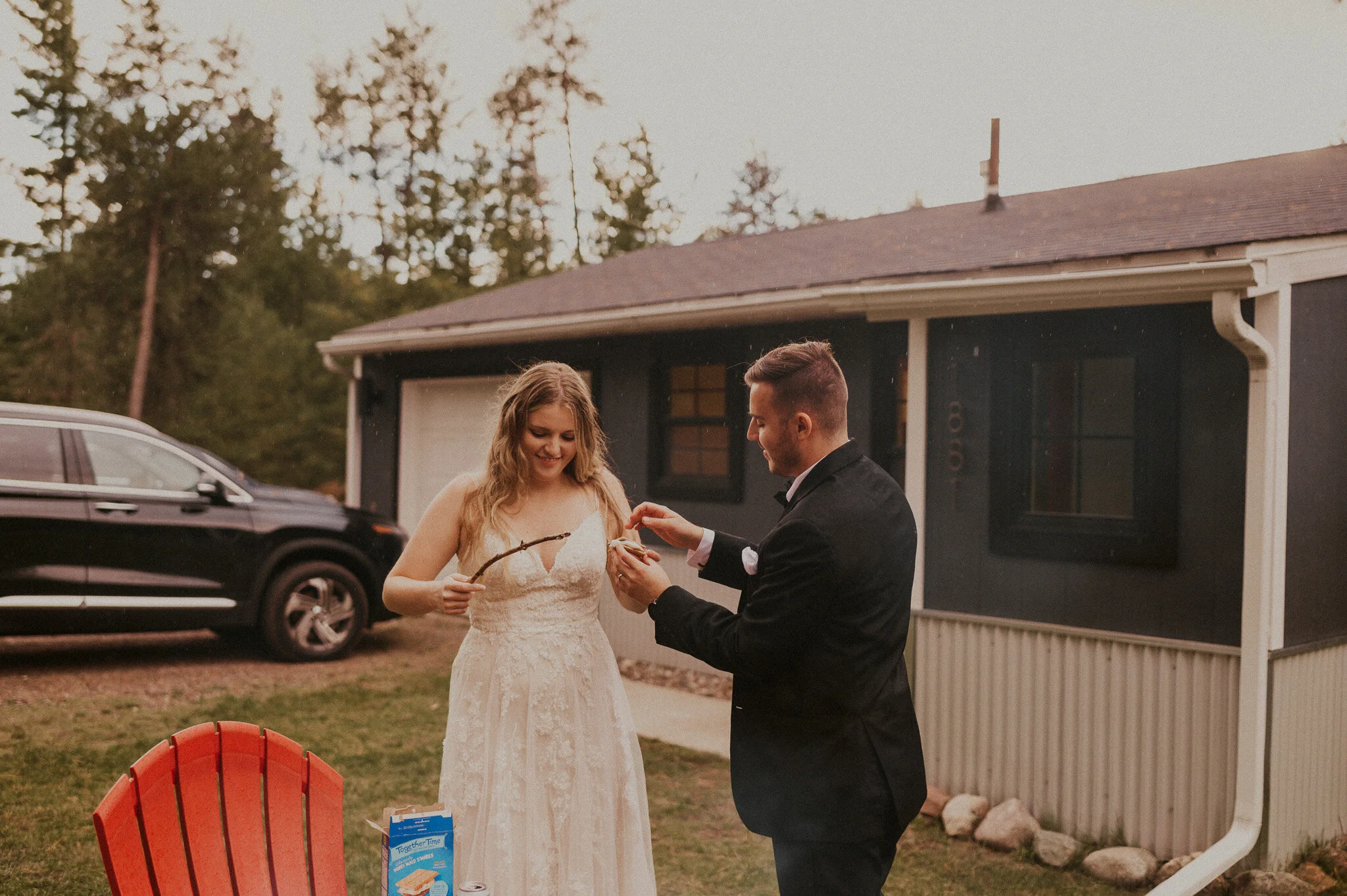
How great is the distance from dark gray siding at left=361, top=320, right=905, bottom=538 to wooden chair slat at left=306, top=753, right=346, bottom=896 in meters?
5.28

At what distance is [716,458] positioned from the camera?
9.30 meters

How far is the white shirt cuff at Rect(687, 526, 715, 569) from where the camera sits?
3008 millimetres

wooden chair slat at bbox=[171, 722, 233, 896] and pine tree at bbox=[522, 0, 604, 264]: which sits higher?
pine tree at bbox=[522, 0, 604, 264]

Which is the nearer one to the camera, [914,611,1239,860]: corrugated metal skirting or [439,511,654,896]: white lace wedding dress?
[439,511,654,896]: white lace wedding dress

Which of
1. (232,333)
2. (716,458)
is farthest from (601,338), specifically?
(232,333)

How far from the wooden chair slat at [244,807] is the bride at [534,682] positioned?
51 centimetres

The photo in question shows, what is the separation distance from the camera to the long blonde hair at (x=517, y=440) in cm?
307

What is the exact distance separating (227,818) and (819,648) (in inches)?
58.9

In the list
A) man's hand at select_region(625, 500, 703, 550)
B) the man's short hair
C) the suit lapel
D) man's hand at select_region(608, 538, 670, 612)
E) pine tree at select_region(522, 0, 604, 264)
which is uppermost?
pine tree at select_region(522, 0, 604, 264)

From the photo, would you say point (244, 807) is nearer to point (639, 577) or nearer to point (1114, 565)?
point (639, 577)

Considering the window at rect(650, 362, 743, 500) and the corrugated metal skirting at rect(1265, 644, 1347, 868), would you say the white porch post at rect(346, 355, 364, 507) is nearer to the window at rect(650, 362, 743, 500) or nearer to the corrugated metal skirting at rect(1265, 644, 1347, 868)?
the window at rect(650, 362, 743, 500)

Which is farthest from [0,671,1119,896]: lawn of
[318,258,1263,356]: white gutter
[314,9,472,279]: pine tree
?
[314,9,472,279]: pine tree

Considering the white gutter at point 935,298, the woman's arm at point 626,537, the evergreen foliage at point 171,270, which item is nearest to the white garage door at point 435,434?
the evergreen foliage at point 171,270

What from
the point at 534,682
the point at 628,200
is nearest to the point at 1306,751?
the point at 534,682
